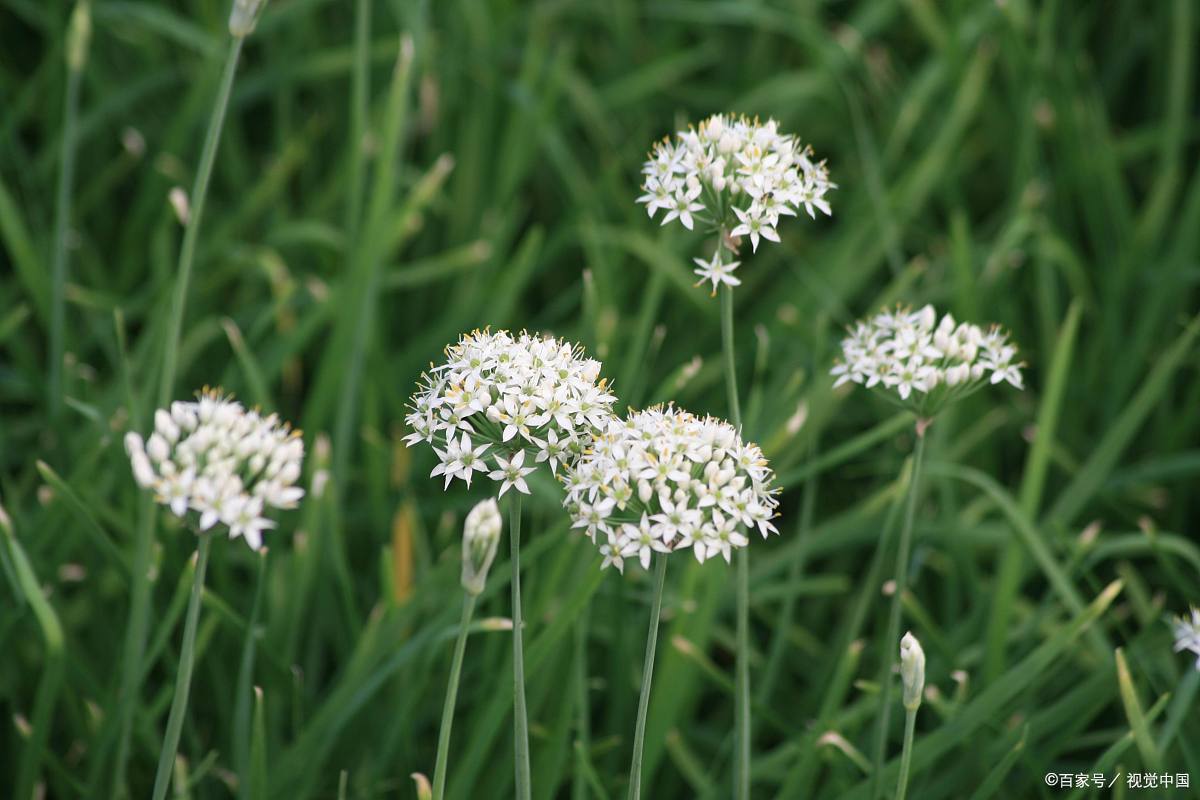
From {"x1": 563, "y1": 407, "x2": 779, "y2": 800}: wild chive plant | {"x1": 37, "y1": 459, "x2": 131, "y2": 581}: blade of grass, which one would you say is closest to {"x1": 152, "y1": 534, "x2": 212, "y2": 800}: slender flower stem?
{"x1": 563, "y1": 407, "x2": 779, "y2": 800}: wild chive plant

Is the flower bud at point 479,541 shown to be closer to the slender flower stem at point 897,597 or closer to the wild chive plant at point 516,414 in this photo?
the wild chive plant at point 516,414

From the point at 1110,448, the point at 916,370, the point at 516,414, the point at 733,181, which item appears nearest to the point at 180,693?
the point at 516,414

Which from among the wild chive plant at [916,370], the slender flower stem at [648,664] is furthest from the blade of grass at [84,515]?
the wild chive plant at [916,370]

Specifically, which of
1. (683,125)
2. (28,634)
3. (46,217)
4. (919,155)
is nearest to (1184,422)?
(919,155)

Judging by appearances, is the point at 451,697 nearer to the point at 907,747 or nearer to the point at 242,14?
the point at 907,747

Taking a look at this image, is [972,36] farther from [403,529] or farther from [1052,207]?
[403,529]
